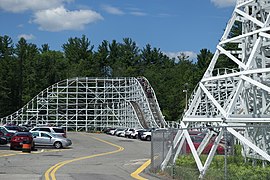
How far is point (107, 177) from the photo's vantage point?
19000 millimetres

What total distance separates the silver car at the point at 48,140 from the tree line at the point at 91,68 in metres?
53.8

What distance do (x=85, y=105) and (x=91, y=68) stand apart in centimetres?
3294

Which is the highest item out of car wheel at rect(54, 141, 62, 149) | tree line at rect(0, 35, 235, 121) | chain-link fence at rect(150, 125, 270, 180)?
tree line at rect(0, 35, 235, 121)

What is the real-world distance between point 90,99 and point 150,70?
38.3 meters

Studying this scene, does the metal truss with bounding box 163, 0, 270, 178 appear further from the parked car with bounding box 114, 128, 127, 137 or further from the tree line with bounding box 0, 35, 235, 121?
the tree line with bounding box 0, 35, 235, 121

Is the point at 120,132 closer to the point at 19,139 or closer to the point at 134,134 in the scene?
the point at 134,134

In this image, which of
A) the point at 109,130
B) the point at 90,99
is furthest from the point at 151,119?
the point at 90,99

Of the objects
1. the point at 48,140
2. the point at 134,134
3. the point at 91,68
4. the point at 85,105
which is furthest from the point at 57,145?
the point at 91,68

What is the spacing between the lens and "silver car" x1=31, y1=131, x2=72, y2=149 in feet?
136

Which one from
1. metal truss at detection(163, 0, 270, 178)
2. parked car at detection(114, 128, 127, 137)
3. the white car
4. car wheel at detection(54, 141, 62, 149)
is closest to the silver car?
car wheel at detection(54, 141, 62, 149)

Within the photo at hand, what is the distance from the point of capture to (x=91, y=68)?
12712cm

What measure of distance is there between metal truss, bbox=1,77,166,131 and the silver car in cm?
4455

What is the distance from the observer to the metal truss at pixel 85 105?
90.6m

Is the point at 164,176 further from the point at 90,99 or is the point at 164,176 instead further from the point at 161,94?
the point at 161,94
